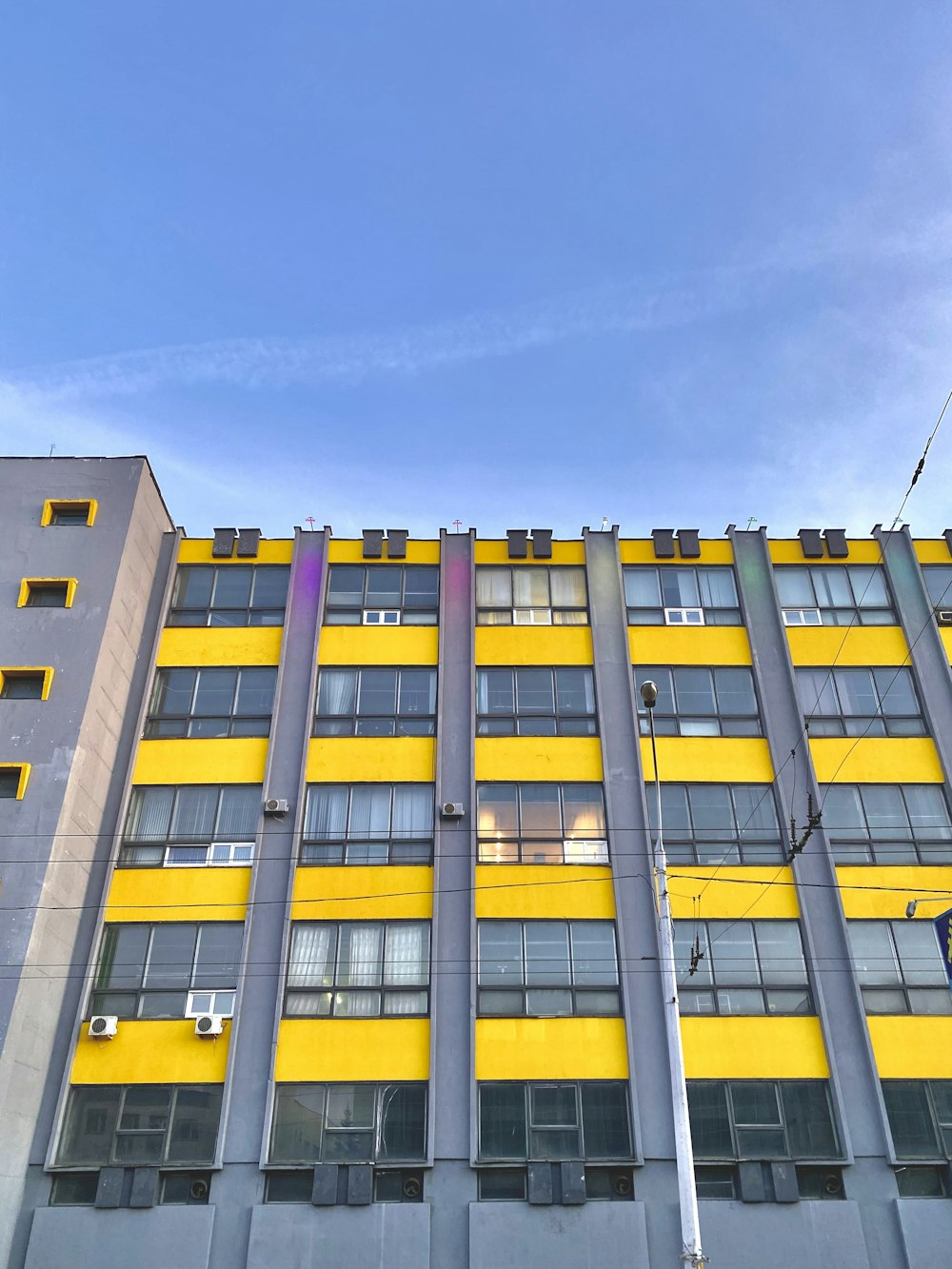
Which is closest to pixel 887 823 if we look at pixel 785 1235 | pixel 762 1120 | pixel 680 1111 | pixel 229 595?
pixel 762 1120

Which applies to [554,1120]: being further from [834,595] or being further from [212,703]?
[834,595]

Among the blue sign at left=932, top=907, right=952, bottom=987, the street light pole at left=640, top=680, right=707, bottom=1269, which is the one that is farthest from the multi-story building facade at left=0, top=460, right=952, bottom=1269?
the street light pole at left=640, top=680, right=707, bottom=1269

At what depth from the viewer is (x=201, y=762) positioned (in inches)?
1012

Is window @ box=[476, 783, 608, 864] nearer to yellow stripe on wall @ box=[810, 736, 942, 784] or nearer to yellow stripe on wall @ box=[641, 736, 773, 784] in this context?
yellow stripe on wall @ box=[641, 736, 773, 784]

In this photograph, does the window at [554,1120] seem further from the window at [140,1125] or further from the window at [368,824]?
the window at [140,1125]

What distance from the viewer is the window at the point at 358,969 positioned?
72.9ft

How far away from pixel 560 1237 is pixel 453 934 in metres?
6.63

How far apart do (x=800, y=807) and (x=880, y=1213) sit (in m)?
9.18

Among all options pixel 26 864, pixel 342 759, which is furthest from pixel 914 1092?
pixel 26 864

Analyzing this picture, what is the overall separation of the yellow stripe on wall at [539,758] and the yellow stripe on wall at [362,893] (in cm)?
340

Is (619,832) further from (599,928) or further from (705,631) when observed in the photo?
(705,631)

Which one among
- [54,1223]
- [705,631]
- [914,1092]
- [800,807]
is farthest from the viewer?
[705,631]

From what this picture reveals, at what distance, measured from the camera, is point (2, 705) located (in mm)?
24328

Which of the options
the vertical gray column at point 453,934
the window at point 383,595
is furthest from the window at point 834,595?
the window at point 383,595
